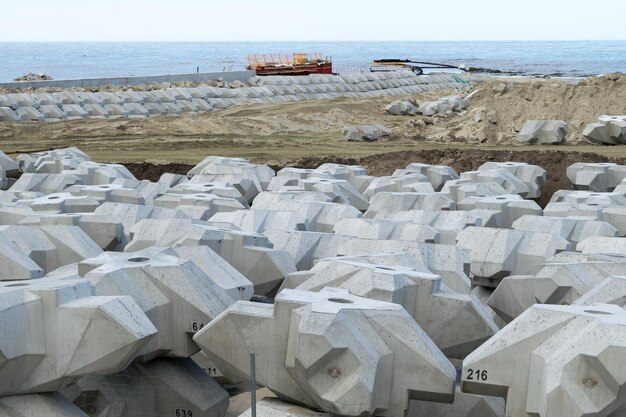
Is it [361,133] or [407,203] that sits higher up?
[407,203]

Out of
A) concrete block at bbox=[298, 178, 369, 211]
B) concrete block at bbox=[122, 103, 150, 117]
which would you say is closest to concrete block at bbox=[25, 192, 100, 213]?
concrete block at bbox=[298, 178, 369, 211]

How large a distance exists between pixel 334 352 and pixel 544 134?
18730 mm

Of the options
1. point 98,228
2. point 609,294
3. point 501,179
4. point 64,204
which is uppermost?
point 609,294

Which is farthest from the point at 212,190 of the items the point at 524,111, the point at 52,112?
the point at 52,112

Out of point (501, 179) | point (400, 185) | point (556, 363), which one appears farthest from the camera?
point (501, 179)

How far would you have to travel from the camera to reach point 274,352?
265 inches

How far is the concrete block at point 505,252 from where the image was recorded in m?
10.1

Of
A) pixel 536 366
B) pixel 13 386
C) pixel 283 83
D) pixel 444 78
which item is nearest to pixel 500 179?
pixel 536 366

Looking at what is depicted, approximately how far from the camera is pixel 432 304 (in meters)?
7.84

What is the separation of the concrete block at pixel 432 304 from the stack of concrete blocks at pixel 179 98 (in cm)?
2101

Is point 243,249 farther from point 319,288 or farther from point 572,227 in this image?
point 572,227

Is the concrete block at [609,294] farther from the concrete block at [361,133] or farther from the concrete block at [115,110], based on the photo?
the concrete block at [115,110]

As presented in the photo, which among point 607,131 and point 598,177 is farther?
point 607,131

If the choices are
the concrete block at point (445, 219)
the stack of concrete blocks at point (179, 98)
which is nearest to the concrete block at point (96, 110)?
the stack of concrete blocks at point (179, 98)
